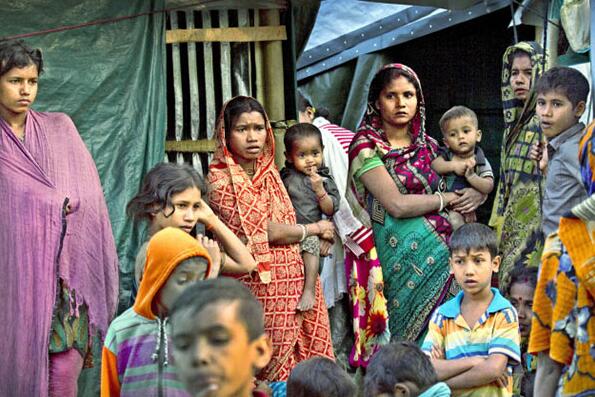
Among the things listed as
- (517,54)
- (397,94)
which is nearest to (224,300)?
(397,94)

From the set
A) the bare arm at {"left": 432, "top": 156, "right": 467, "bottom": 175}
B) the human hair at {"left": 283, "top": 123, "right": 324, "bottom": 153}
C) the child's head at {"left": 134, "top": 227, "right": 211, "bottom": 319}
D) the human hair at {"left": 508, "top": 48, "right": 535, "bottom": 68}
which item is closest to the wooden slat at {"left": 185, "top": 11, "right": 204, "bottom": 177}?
the human hair at {"left": 283, "top": 123, "right": 324, "bottom": 153}

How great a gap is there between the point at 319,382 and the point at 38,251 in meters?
1.98

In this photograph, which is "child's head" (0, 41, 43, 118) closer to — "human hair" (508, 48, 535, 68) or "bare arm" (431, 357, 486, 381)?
"bare arm" (431, 357, 486, 381)

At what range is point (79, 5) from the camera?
705 cm

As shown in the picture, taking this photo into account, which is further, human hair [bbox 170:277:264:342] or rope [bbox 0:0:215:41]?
rope [bbox 0:0:215:41]

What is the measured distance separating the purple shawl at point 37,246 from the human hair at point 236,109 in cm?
84

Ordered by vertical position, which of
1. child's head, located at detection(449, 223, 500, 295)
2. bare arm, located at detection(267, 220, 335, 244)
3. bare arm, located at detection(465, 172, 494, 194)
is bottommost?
child's head, located at detection(449, 223, 500, 295)

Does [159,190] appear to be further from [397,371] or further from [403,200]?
[403,200]

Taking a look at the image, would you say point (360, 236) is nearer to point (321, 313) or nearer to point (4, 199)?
point (321, 313)

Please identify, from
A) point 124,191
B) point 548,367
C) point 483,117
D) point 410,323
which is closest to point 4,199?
point 124,191

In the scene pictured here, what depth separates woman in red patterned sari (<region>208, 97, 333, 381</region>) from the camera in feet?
20.9

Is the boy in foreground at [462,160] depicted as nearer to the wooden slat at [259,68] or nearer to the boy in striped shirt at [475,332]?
the boy in striped shirt at [475,332]

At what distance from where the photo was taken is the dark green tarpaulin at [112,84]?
6980 millimetres

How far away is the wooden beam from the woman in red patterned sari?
1016 mm
